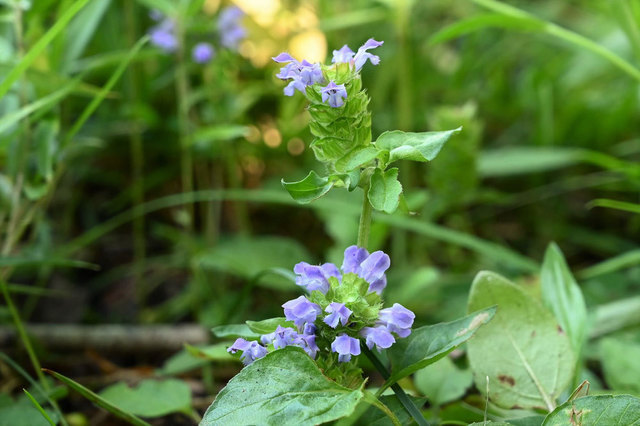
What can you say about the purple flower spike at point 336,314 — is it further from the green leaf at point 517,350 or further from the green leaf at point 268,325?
the green leaf at point 517,350

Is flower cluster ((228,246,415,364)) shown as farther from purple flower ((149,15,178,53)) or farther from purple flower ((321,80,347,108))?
purple flower ((149,15,178,53))

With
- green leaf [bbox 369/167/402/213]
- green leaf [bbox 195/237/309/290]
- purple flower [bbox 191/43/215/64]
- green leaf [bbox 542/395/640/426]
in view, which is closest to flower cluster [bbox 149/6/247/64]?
purple flower [bbox 191/43/215/64]

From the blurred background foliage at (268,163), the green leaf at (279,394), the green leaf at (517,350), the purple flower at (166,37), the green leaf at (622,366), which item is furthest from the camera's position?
the purple flower at (166,37)

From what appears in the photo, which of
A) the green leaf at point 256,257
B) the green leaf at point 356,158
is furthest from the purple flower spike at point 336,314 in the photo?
the green leaf at point 256,257

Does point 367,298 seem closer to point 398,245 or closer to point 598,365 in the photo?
point 598,365

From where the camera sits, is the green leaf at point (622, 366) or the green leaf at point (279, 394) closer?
the green leaf at point (279, 394)
